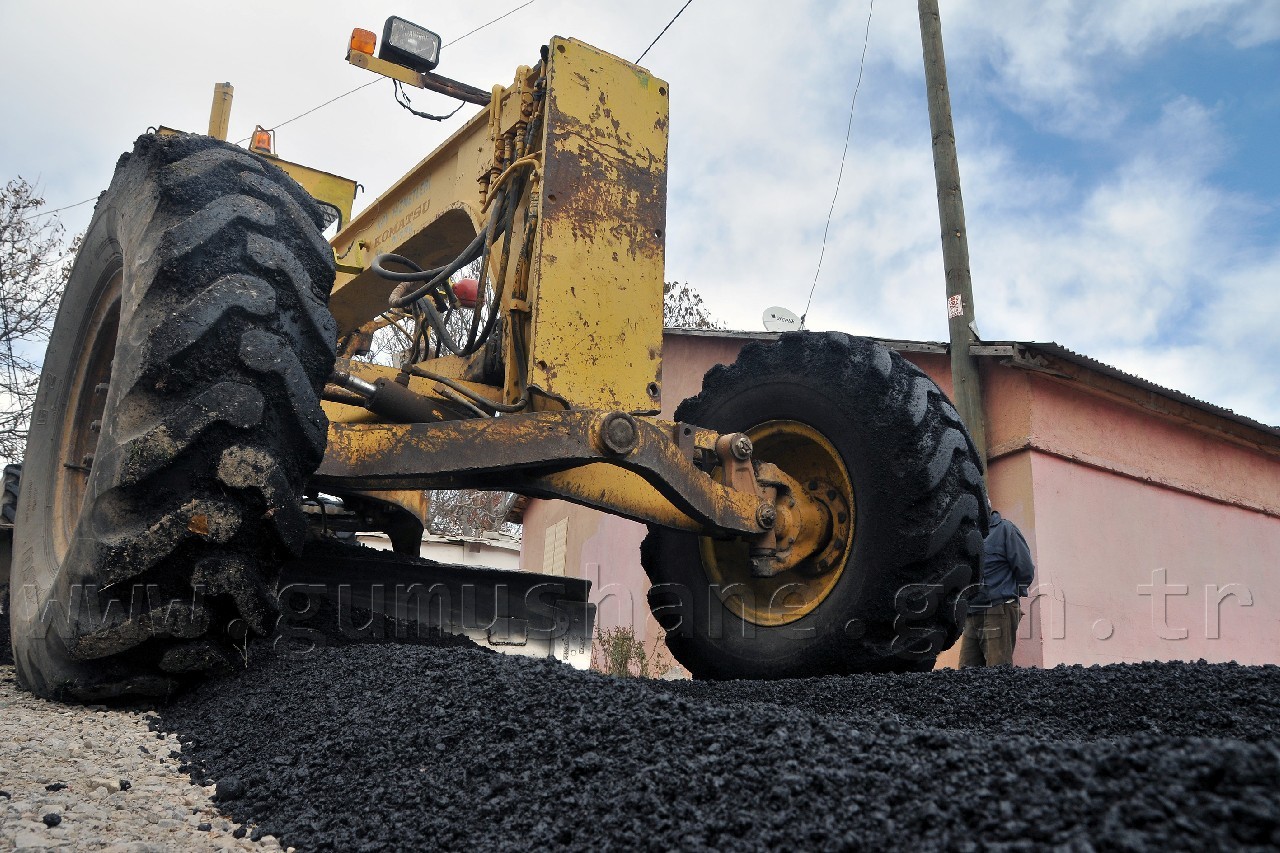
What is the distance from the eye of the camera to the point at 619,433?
10.3 feet

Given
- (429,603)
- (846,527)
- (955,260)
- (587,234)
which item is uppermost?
(955,260)

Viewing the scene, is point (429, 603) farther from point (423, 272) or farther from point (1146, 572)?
point (1146, 572)

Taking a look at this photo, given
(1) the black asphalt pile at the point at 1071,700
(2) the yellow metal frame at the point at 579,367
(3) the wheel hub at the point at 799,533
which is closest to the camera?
(1) the black asphalt pile at the point at 1071,700

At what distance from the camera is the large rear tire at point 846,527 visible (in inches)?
133

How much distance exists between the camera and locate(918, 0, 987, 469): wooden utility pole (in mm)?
7875

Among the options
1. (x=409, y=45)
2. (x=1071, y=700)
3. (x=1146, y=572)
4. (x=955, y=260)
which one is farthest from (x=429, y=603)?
(x=1146, y=572)

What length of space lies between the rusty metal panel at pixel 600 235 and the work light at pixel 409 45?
1020 mm

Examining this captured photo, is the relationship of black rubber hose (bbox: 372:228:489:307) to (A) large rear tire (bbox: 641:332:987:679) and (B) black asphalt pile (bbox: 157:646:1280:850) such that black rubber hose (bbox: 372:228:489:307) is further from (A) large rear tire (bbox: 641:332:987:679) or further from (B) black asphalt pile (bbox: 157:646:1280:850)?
(B) black asphalt pile (bbox: 157:646:1280:850)

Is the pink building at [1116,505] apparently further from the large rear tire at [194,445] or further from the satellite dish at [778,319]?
the large rear tire at [194,445]

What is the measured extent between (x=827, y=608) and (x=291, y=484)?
186cm

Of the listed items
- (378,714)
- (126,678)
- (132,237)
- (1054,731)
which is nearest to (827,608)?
(1054,731)

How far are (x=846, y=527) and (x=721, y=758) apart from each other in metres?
2.26

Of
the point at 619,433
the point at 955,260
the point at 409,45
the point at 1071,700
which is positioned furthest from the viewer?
the point at 955,260

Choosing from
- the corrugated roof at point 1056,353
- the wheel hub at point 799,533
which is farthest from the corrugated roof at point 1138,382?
the wheel hub at point 799,533
